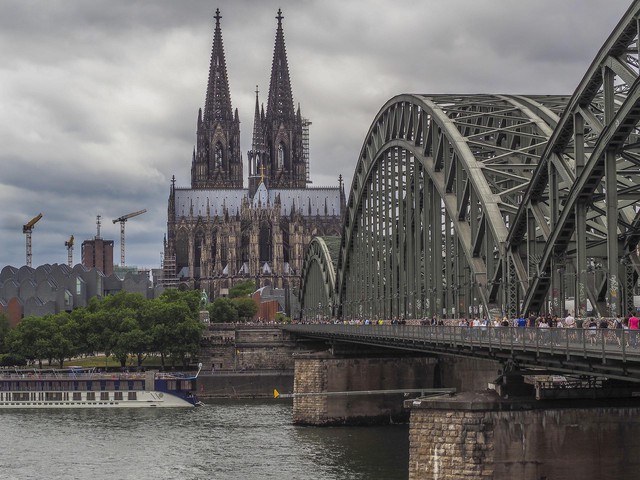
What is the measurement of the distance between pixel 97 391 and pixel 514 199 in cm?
5479

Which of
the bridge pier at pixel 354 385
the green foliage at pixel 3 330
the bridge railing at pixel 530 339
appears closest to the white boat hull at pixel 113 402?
the bridge pier at pixel 354 385

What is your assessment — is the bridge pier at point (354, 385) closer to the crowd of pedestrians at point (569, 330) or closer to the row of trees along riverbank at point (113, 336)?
the crowd of pedestrians at point (569, 330)

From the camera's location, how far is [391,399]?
9938 centimetres

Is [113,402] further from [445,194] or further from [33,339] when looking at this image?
[445,194]

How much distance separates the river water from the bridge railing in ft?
23.9

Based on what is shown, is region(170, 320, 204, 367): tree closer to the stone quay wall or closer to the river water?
the stone quay wall

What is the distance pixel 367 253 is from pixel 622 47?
65128 millimetres

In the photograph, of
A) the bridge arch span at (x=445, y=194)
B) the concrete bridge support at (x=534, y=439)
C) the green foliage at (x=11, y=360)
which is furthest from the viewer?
the green foliage at (x=11, y=360)

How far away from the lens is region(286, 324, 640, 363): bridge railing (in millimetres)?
40438

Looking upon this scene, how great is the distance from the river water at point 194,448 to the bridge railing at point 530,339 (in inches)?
286

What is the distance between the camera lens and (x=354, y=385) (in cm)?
10231

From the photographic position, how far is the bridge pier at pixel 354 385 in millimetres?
99188

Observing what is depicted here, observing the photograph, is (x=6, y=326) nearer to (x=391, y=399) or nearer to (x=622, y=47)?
(x=391, y=399)

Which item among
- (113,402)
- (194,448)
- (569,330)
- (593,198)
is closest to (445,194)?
(194,448)
